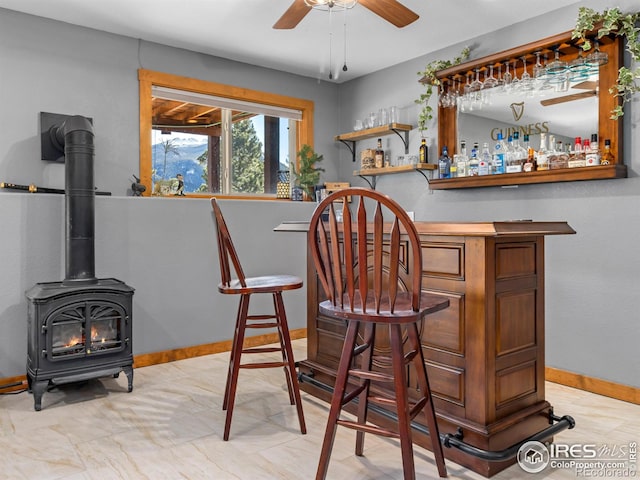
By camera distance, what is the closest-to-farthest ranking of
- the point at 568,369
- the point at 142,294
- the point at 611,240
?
the point at 611,240 → the point at 568,369 → the point at 142,294

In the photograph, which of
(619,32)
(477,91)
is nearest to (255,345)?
(477,91)

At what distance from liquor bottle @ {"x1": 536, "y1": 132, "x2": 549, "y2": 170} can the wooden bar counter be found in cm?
121

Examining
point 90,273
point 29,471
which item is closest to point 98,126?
point 90,273

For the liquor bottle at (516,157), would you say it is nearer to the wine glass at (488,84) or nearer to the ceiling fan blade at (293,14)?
the wine glass at (488,84)

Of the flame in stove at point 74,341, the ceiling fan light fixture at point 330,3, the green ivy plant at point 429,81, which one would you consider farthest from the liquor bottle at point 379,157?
the flame in stove at point 74,341

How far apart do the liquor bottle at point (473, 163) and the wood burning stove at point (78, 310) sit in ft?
8.56

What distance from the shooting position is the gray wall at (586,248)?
2980 millimetres

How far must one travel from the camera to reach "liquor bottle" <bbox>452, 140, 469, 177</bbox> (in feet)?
12.5

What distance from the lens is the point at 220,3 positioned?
10.6ft

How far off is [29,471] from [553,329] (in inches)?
125

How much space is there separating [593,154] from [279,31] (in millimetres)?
2369

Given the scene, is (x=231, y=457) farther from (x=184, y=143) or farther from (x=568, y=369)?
(x=184, y=143)

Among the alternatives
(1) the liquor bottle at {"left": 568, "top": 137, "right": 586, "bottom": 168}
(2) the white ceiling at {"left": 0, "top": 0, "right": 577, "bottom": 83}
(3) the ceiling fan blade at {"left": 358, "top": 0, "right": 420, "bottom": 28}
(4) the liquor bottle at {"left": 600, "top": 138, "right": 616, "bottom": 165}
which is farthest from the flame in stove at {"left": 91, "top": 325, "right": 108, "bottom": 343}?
(4) the liquor bottle at {"left": 600, "top": 138, "right": 616, "bottom": 165}

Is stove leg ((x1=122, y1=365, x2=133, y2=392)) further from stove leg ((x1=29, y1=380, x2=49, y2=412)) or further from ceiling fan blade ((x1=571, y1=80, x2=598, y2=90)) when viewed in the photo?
ceiling fan blade ((x1=571, y1=80, x2=598, y2=90))
